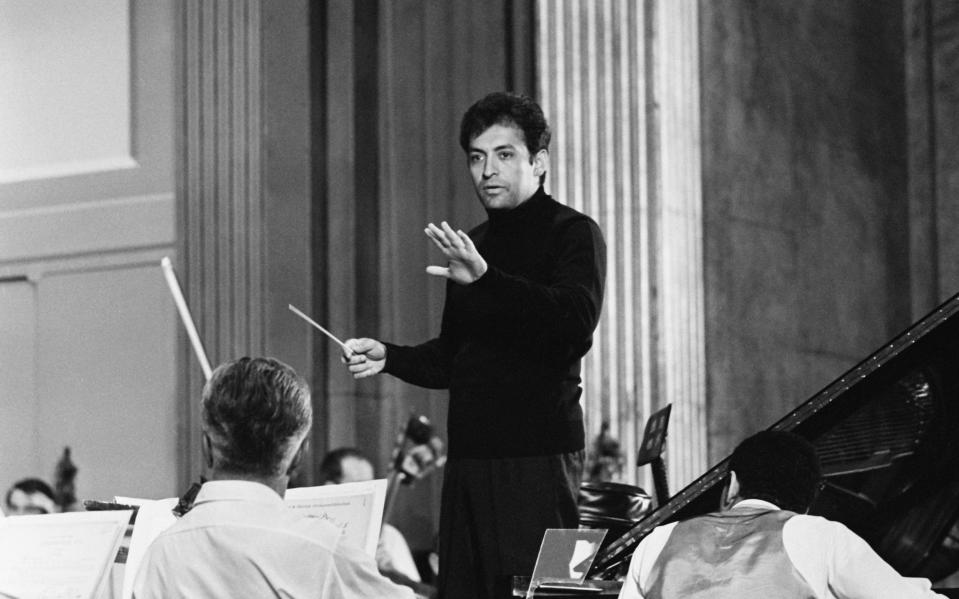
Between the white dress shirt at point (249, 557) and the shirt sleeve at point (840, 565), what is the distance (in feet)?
2.79

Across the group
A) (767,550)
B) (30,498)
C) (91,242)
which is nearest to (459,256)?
(767,550)

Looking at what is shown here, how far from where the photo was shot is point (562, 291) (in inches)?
127

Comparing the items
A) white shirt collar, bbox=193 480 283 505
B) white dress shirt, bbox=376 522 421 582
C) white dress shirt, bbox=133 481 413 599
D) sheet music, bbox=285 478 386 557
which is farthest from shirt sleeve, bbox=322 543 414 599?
white dress shirt, bbox=376 522 421 582

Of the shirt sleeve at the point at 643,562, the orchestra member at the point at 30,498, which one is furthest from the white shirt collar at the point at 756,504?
A: the orchestra member at the point at 30,498

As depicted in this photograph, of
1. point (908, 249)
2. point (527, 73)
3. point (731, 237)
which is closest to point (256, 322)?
point (527, 73)

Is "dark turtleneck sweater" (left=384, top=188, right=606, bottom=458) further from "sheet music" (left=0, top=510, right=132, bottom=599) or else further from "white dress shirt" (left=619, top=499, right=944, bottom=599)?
"sheet music" (left=0, top=510, right=132, bottom=599)

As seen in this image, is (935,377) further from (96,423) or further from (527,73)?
(96,423)

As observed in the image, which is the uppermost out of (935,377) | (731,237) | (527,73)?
(527,73)

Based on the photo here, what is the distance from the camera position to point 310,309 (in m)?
7.14

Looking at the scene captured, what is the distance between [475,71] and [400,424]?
6.20 feet

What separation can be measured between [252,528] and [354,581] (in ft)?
0.55

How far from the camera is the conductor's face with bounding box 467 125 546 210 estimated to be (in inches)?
133

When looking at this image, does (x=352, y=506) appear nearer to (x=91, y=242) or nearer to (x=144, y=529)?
(x=144, y=529)

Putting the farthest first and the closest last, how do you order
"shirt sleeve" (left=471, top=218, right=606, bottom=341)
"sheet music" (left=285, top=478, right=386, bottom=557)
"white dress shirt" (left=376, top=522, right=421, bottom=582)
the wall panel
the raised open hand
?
1. the wall panel
2. "white dress shirt" (left=376, top=522, right=421, bottom=582)
3. "shirt sleeve" (left=471, top=218, right=606, bottom=341)
4. the raised open hand
5. "sheet music" (left=285, top=478, right=386, bottom=557)
